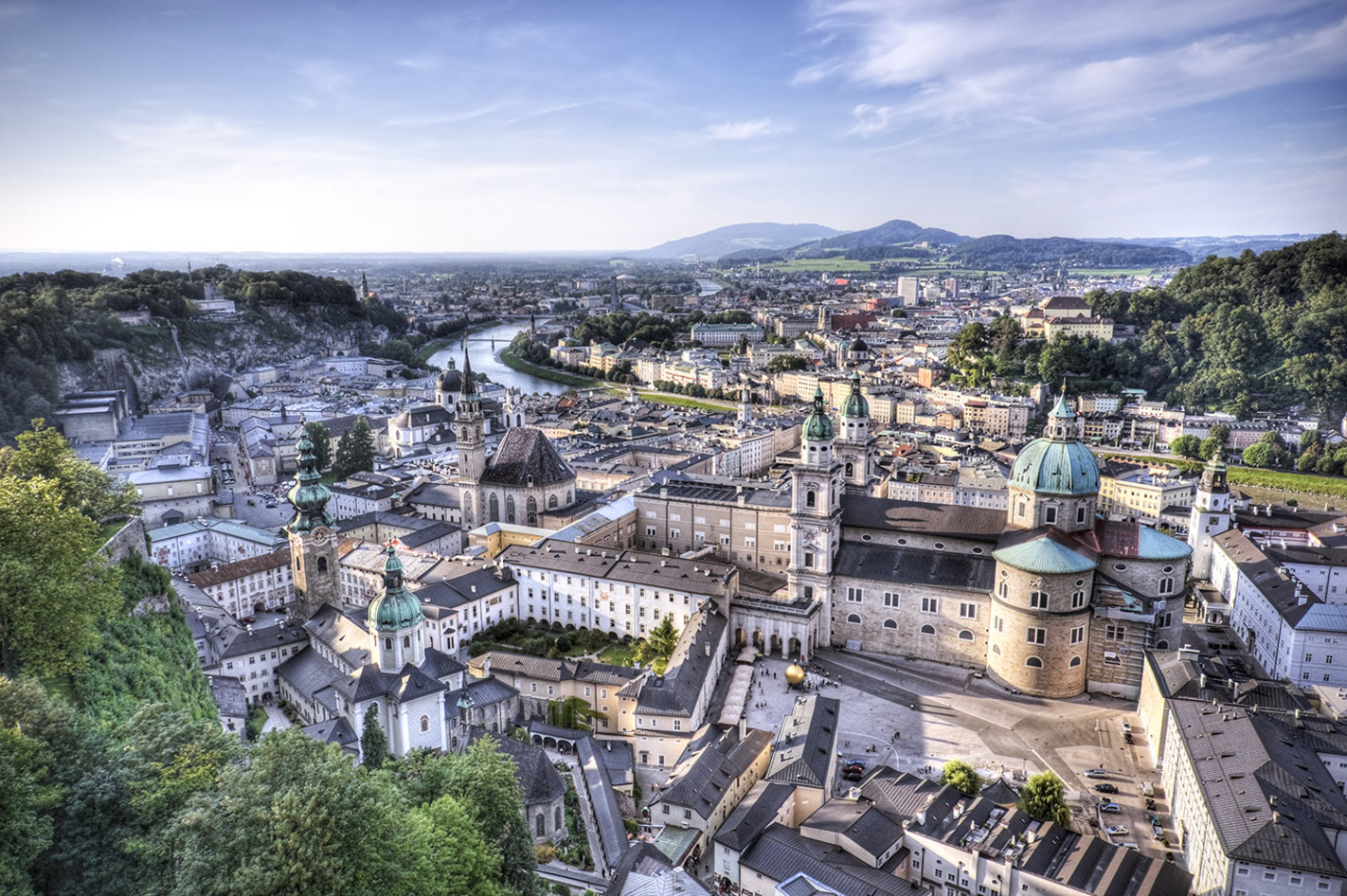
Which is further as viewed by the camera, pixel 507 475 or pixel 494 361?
pixel 494 361

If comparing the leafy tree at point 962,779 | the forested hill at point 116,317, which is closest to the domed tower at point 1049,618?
the leafy tree at point 962,779

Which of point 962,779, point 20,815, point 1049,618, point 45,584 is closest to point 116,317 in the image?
point 45,584

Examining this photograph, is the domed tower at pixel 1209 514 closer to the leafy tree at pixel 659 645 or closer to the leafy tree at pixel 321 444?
the leafy tree at pixel 659 645

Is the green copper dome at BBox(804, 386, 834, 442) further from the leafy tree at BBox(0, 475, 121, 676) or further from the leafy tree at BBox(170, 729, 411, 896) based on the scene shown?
the leafy tree at BBox(170, 729, 411, 896)

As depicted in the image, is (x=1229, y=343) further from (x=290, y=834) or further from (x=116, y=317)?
(x=116, y=317)

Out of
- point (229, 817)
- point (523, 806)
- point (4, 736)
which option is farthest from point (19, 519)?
point (523, 806)
